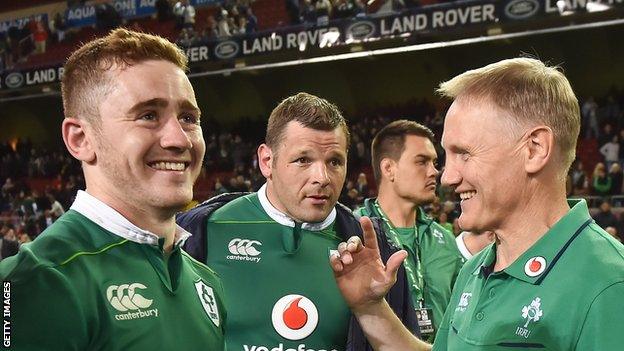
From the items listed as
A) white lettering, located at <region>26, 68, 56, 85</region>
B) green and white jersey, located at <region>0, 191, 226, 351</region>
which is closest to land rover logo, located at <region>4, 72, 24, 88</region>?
white lettering, located at <region>26, 68, 56, 85</region>

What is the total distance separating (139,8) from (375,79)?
8003mm

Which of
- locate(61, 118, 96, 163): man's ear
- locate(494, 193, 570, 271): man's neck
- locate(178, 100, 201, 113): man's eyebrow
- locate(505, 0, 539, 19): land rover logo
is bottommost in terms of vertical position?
locate(494, 193, 570, 271): man's neck

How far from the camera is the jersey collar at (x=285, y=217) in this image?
320 cm

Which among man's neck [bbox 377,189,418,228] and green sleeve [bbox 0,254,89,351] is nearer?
green sleeve [bbox 0,254,89,351]

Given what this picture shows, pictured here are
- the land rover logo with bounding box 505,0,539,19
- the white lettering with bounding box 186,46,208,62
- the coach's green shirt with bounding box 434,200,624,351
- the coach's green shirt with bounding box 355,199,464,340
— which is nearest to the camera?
the coach's green shirt with bounding box 434,200,624,351

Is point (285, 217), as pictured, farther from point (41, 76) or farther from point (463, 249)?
point (41, 76)

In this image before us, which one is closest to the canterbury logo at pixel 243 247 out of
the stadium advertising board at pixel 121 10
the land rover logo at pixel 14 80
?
the land rover logo at pixel 14 80

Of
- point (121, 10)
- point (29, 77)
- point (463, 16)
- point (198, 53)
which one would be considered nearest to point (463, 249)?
point (463, 16)

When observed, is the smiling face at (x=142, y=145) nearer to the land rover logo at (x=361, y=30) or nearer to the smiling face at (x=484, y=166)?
the smiling face at (x=484, y=166)

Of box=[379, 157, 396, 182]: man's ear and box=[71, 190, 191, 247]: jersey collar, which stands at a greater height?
box=[71, 190, 191, 247]: jersey collar

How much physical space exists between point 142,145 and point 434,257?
10.3ft

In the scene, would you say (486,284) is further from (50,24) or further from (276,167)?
(50,24)

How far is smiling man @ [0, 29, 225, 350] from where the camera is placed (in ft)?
5.52

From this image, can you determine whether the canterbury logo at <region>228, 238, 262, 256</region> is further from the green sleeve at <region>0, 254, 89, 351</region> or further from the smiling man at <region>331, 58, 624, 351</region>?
the green sleeve at <region>0, 254, 89, 351</region>
